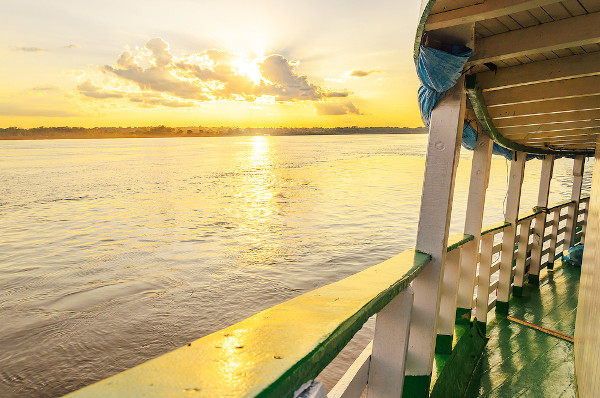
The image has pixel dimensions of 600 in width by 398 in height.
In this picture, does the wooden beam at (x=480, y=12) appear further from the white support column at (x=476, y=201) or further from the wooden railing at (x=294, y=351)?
the white support column at (x=476, y=201)

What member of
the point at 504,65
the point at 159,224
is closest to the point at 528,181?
the point at 159,224

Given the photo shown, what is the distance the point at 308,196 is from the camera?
87.2ft

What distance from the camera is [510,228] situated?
5277 mm

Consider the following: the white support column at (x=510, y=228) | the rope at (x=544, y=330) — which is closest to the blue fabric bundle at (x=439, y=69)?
the white support column at (x=510, y=228)

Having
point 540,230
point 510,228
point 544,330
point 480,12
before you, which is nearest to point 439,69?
point 480,12

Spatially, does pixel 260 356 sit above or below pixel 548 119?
below

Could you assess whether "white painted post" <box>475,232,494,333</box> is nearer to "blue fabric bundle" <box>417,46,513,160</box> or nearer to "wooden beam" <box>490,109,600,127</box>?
"wooden beam" <box>490,109,600,127</box>

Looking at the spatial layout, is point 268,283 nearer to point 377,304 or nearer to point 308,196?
point 377,304

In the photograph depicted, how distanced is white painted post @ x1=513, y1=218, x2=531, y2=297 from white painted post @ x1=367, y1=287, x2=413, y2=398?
499cm

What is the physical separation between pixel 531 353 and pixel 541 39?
356 cm

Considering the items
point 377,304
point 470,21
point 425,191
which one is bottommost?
point 377,304

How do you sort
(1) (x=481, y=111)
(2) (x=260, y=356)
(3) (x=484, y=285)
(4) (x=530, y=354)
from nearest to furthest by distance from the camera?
(2) (x=260, y=356)
(1) (x=481, y=111)
(4) (x=530, y=354)
(3) (x=484, y=285)

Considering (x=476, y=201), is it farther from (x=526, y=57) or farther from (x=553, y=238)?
(x=553, y=238)

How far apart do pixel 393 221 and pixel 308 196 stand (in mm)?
8344
